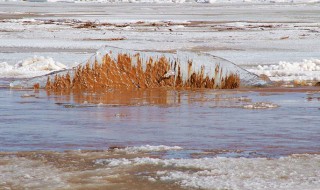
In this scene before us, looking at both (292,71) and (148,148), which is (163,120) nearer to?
(148,148)

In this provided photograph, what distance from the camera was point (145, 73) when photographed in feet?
45.2

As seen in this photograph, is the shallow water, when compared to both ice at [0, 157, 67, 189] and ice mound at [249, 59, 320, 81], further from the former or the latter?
ice mound at [249, 59, 320, 81]

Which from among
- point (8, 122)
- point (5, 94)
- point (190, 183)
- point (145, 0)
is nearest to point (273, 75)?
point (5, 94)

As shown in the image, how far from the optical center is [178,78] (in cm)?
1390

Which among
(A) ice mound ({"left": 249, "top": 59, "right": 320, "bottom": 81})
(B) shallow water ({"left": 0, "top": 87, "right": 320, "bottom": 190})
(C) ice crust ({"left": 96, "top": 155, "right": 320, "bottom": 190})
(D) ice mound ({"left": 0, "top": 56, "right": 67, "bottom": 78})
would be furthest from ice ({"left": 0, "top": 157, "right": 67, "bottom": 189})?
(D) ice mound ({"left": 0, "top": 56, "right": 67, "bottom": 78})

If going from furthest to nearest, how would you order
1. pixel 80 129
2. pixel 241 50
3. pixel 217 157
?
pixel 241 50
pixel 80 129
pixel 217 157

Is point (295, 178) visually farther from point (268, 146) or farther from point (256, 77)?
point (256, 77)

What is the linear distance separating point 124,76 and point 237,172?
7.37 m

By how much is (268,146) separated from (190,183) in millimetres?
1965

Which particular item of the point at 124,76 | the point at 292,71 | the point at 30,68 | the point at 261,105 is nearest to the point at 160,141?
the point at 261,105

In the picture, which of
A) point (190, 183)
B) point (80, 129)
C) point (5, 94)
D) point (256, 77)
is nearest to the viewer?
point (190, 183)

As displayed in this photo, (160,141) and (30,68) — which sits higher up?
(30,68)

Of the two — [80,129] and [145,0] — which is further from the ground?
[145,0]

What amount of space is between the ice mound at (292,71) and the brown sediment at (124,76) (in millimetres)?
2241
